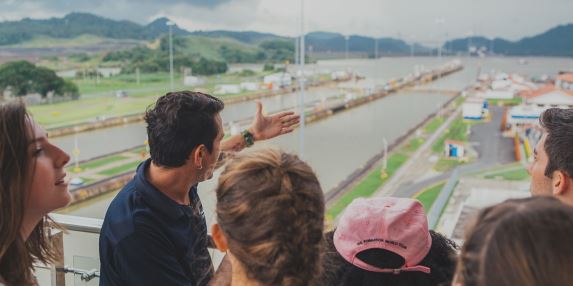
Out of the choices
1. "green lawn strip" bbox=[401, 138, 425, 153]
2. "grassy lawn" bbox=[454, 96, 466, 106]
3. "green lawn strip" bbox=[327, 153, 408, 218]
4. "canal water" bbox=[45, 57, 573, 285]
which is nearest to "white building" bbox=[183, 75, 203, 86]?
"canal water" bbox=[45, 57, 573, 285]

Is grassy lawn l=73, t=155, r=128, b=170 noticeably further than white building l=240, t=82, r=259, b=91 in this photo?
No

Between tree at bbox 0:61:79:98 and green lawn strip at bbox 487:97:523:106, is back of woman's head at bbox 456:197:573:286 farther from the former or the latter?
green lawn strip at bbox 487:97:523:106

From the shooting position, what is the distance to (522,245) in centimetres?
40

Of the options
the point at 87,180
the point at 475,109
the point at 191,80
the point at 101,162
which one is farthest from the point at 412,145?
the point at 87,180

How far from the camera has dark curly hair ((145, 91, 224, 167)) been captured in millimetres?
897

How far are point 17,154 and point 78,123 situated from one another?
11.6 m

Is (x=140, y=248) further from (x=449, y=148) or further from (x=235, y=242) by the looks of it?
(x=449, y=148)

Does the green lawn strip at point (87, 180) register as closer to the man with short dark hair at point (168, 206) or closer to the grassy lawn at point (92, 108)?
the grassy lawn at point (92, 108)

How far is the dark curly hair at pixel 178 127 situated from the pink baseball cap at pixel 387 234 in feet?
1.02

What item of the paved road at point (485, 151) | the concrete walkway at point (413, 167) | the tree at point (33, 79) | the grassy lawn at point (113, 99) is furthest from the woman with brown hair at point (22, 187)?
the tree at point (33, 79)

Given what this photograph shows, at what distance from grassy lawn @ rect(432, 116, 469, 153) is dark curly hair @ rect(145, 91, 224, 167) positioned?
11630 mm

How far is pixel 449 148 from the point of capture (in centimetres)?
1141

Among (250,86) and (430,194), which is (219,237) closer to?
(430,194)

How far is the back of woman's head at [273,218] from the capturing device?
56 cm
